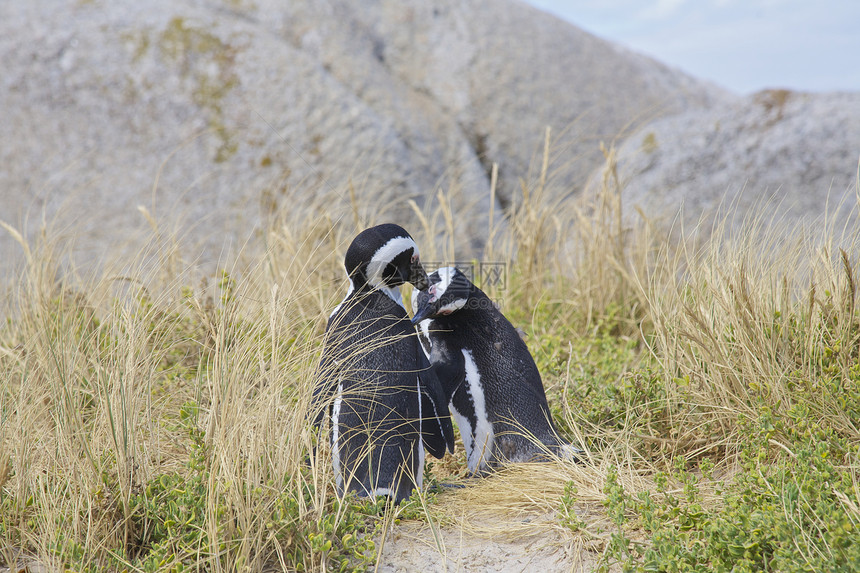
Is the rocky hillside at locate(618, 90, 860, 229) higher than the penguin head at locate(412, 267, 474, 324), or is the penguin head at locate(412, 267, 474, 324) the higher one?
the rocky hillside at locate(618, 90, 860, 229)

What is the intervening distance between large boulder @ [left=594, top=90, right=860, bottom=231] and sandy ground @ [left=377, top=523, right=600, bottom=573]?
3.63 m

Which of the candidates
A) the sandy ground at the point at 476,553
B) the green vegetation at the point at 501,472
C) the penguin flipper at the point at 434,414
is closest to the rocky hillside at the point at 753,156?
the green vegetation at the point at 501,472

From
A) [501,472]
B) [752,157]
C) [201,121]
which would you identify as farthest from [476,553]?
[201,121]

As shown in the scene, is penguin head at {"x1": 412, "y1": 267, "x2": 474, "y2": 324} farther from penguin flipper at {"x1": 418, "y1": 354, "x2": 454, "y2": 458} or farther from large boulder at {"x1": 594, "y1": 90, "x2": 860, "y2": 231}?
large boulder at {"x1": 594, "y1": 90, "x2": 860, "y2": 231}

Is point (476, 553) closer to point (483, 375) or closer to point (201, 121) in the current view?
point (483, 375)

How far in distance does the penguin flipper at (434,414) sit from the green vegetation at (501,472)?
0.48 feet

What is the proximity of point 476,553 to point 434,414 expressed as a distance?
58 cm

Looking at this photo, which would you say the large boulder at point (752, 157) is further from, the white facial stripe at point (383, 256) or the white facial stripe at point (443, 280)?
the white facial stripe at point (383, 256)

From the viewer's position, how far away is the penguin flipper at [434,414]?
8.49ft

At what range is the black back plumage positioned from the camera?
2773mm

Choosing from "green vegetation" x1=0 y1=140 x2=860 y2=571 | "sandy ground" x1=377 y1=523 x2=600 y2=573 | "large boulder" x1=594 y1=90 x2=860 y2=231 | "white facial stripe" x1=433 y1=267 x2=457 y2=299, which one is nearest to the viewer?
"green vegetation" x1=0 y1=140 x2=860 y2=571

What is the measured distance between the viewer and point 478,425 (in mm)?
2861

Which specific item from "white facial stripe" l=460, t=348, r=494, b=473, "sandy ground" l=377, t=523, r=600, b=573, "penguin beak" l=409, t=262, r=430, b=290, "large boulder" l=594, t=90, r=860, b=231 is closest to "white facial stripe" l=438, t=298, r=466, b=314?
"penguin beak" l=409, t=262, r=430, b=290

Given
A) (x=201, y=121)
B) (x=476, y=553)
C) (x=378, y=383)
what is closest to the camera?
(x=476, y=553)
